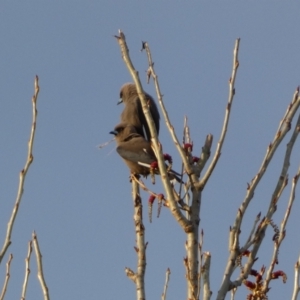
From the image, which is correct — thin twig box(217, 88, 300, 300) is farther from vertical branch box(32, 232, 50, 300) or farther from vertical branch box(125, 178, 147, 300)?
vertical branch box(32, 232, 50, 300)

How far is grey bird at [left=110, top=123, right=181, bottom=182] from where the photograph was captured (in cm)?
747

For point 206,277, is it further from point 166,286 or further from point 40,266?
point 166,286

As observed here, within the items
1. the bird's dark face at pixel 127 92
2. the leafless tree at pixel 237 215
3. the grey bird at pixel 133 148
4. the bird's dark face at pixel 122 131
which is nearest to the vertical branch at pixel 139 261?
the leafless tree at pixel 237 215

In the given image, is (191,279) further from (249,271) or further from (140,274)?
(140,274)

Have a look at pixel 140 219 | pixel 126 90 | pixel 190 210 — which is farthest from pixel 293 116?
pixel 126 90

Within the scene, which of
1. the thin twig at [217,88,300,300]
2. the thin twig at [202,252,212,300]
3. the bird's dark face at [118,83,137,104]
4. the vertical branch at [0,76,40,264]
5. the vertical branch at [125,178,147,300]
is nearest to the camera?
the vertical branch at [0,76,40,264]

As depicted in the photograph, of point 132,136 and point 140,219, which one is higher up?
point 132,136

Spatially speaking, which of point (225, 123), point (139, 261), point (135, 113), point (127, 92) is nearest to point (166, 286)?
point (139, 261)

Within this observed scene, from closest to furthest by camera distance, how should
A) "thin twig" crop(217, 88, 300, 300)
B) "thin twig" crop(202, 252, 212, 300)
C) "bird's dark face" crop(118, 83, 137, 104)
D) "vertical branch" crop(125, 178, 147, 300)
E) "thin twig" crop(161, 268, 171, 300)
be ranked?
1. "thin twig" crop(202, 252, 212, 300)
2. "thin twig" crop(217, 88, 300, 300)
3. "vertical branch" crop(125, 178, 147, 300)
4. "thin twig" crop(161, 268, 171, 300)
5. "bird's dark face" crop(118, 83, 137, 104)

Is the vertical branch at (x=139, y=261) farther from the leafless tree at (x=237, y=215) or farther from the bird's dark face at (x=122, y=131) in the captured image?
the bird's dark face at (x=122, y=131)

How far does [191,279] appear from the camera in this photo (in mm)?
3799

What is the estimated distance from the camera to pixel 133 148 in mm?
7629

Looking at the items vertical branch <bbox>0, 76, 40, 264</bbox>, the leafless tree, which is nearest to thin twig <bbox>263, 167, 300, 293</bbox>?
the leafless tree

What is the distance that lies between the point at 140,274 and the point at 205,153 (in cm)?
79
